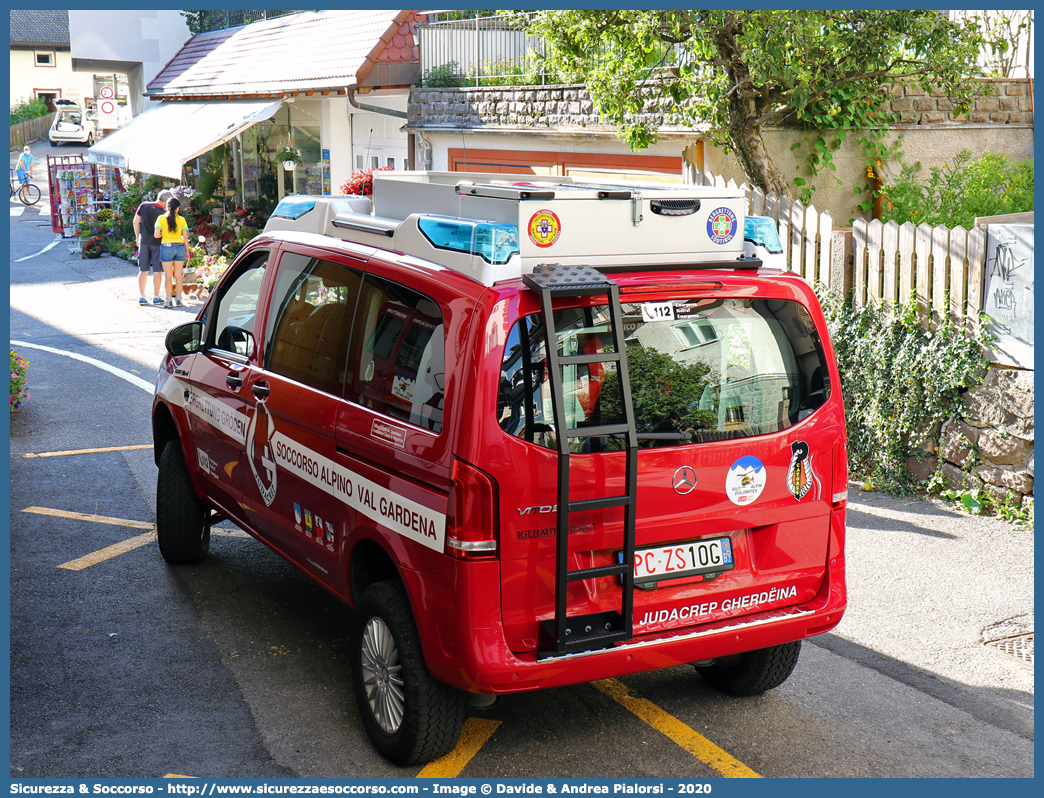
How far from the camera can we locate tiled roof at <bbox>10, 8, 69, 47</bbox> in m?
66.9

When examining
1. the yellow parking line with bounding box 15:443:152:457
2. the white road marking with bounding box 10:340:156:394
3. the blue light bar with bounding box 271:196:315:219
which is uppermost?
the blue light bar with bounding box 271:196:315:219

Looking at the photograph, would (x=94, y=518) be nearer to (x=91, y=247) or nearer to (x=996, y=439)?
(x=996, y=439)

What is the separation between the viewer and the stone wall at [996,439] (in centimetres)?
695

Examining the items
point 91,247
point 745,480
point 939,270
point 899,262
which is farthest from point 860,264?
point 91,247

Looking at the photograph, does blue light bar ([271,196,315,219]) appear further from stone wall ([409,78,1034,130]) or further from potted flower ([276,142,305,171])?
potted flower ([276,142,305,171])

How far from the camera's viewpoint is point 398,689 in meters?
4.00

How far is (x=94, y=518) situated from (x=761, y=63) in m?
6.40

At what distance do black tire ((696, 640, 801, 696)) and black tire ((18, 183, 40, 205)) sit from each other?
125 ft

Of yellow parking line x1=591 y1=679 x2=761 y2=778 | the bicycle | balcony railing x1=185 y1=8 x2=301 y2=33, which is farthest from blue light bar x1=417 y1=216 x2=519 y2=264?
the bicycle

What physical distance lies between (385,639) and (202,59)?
27.1 metres

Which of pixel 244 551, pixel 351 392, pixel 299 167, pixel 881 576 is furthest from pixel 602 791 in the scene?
pixel 299 167

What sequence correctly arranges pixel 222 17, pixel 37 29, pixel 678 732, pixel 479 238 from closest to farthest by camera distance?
pixel 479 238, pixel 678 732, pixel 222 17, pixel 37 29

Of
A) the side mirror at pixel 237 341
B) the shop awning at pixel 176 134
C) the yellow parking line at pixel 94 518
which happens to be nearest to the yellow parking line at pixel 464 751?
the side mirror at pixel 237 341

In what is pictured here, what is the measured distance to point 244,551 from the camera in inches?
260
